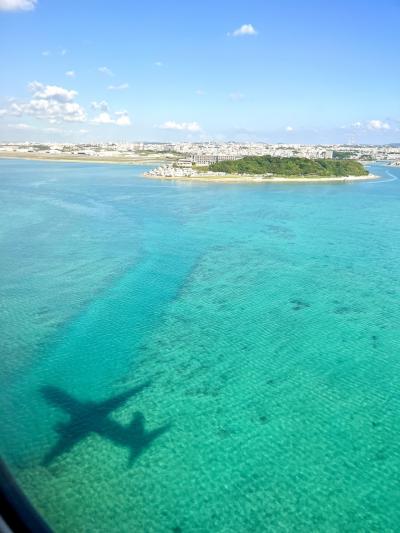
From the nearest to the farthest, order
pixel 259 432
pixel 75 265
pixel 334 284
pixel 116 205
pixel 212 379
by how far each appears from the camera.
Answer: pixel 259 432, pixel 212 379, pixel 334 284, pixel 75 265, pixel 116 205

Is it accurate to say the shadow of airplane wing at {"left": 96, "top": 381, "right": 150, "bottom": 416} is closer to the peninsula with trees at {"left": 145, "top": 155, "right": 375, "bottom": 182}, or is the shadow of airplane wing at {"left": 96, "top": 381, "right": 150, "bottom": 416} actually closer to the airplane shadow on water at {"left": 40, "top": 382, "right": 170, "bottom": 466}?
the airplane shadow on water at {"left": 40, "top": 382, "right": 170, "bottom": 466}

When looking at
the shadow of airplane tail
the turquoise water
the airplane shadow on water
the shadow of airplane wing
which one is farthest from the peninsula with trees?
the shadow of airplane tail

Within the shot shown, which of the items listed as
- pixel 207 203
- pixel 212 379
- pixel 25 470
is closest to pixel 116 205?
pixel 207 203

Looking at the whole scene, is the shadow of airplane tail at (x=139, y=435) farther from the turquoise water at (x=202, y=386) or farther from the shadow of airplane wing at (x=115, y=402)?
the shadow of airplane wing at (x=115, y=402)

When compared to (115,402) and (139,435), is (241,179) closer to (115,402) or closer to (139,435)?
(115,402)

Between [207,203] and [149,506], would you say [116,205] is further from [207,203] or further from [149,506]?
[149,506]

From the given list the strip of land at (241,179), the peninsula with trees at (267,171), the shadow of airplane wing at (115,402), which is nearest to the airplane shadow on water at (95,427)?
the shadow of airplane wing at (115,402)
